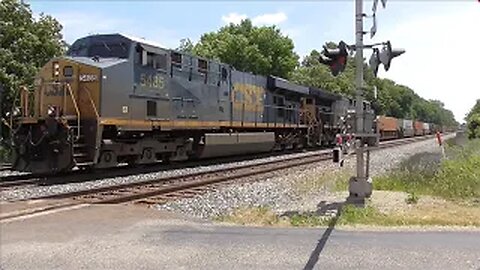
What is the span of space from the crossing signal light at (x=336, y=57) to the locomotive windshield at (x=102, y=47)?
777 cm

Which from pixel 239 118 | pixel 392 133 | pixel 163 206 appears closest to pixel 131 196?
pixel 163 206

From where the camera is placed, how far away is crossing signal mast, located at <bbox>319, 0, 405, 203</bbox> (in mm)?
10205

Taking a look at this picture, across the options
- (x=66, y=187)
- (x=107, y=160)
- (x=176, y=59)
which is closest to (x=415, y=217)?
(x=66, y=187)

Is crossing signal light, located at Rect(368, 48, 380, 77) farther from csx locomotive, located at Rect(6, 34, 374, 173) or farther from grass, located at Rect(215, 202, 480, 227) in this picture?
grass, located at Rect(215, 202, 480, 227)

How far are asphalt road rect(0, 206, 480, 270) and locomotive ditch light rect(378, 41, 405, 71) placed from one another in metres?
3.41

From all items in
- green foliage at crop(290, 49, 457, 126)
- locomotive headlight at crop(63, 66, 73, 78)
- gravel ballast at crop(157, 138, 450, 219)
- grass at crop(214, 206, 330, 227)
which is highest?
green foliage at crop(290, 49, 457, 126)

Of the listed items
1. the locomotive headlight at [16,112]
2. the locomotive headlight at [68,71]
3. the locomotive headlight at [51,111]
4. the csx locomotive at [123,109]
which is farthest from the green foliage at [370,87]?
the locomotive headlight at [16,112]

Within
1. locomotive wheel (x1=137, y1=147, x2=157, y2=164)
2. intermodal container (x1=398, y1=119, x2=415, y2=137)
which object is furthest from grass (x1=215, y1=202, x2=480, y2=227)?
intermodal container (x1=398, y1=119, x2=415, y2=137)

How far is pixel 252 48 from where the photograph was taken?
61.4 metres

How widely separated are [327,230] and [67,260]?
3.59 metres

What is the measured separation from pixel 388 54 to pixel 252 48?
51.9 m

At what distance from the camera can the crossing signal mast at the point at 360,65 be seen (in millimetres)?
10205

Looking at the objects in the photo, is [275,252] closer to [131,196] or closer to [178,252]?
[178,252]

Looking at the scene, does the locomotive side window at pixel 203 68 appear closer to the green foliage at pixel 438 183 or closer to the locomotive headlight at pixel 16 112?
the locomotive headlight at pixel 16 112
